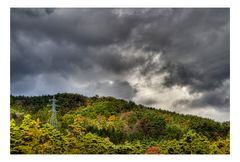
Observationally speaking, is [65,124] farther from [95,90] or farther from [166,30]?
[166,30]

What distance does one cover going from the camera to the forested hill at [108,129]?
447 inches

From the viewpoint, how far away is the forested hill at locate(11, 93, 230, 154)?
11.4 m

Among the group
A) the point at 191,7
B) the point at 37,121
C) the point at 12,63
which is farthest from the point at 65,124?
the point at 191,7

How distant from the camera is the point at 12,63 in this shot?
11.3m

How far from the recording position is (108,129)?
451 inches

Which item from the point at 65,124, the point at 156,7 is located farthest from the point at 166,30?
the point at 65,124
